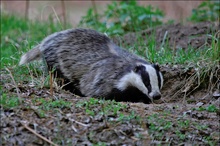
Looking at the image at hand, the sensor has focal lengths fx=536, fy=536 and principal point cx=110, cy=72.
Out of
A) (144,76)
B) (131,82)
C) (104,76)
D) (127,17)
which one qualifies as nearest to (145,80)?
(144,76)

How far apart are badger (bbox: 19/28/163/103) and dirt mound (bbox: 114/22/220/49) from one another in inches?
49.6

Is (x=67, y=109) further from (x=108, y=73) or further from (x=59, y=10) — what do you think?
(x=59, y=10)

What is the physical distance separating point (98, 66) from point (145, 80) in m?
0.63

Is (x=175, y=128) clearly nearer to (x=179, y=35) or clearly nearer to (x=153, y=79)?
(x=153, y=79)

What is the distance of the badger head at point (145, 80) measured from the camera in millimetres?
5041

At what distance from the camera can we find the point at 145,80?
201 inches

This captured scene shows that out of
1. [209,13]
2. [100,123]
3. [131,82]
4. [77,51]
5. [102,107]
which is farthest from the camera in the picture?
[209,13]

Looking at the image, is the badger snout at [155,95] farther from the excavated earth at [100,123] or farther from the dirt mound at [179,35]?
the dirt mound at [179,35]

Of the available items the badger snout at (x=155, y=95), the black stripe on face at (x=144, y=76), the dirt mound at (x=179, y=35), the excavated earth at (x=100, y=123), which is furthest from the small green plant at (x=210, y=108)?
the dirt mound at (x=179, y=35)

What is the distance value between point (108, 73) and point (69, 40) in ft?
2.29

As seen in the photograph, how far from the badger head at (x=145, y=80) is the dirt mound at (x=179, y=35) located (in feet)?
5.79

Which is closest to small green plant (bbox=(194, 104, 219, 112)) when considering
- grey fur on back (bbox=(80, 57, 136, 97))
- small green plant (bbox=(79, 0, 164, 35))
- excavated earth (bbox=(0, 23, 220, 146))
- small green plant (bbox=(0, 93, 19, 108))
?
excavated earth (bbox=(0, 23, 220, 146))

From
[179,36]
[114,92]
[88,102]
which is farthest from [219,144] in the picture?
[179,36]

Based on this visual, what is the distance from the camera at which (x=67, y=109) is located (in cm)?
426
